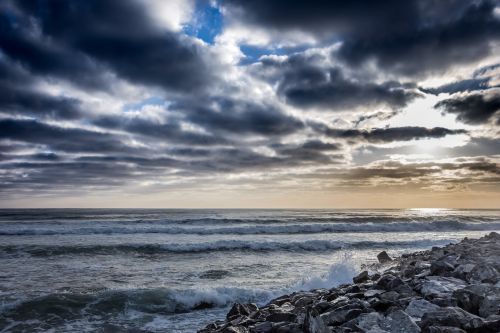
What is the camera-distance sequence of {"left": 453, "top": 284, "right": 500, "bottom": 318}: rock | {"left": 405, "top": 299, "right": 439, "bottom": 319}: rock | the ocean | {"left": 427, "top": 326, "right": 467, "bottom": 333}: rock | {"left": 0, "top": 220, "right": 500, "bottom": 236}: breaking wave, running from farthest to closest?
{"left": 0, "top": 220, "right": 500, "bottom": 236}: breaking wave
the ocean
{"left": 405, "top": 299, "right": 439, "bottom": 319}: rock
{"left": 453, "top": 284, "right": 500, "bottom": 318}: rock
{"left": 427, "top": 326, "right": 467, "bottom": 333}: rock

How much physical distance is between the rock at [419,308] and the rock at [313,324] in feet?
4.89

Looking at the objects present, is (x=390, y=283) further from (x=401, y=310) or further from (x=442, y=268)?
(x=401, y=310)

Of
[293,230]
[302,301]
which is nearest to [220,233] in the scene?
[293,230]

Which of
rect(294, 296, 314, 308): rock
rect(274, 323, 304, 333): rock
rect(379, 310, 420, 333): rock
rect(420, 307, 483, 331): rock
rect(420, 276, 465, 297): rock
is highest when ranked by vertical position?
rect(420, 307, 483, 331): rock

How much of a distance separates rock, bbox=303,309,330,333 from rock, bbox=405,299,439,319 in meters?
1.49

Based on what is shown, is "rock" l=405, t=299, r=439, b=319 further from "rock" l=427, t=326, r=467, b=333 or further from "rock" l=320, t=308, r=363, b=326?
"rock" l=427, t=326, r=467, b=333

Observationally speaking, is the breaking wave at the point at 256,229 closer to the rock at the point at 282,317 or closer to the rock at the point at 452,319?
the rock at the point at 282,317

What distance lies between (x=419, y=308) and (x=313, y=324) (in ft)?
5.89

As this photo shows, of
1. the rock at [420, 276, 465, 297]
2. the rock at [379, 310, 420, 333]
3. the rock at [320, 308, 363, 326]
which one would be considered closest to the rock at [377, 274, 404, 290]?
the rock at [420, 276, 465, 297]

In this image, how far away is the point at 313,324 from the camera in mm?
4484

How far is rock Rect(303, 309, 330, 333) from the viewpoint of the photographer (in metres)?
4.38

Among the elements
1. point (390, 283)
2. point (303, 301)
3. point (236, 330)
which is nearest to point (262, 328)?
point (236, 330)

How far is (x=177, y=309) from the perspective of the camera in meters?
8.96

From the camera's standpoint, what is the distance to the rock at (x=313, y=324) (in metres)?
4.38
